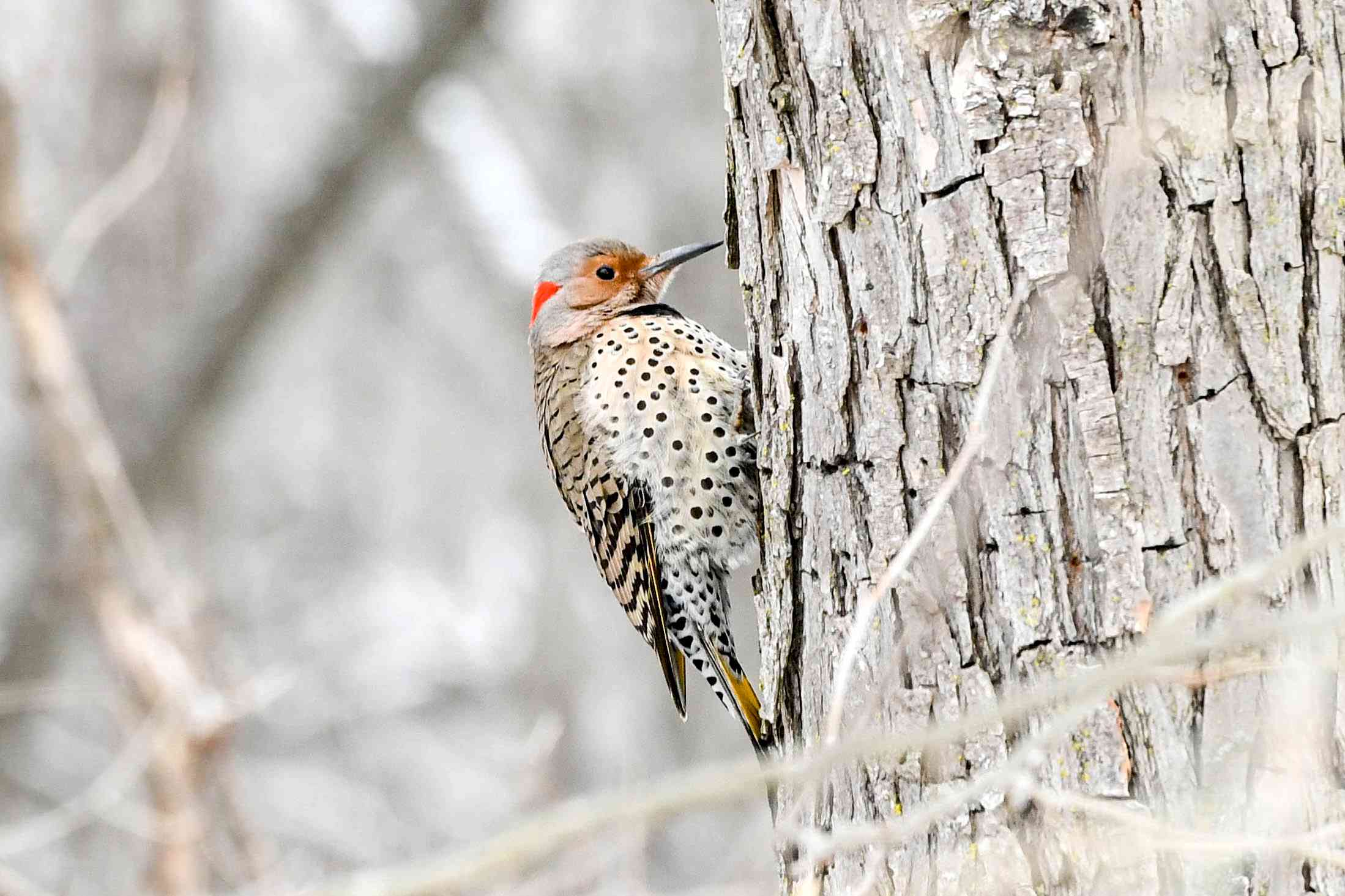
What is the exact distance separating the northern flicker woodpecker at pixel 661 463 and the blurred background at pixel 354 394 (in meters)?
1.47

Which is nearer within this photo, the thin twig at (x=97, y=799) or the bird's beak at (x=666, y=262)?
the thin twig at (x=97, y=799)

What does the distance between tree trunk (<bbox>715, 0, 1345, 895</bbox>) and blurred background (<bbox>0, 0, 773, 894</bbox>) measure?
3267mm

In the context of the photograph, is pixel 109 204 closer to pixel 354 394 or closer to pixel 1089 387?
pixel 1089 387

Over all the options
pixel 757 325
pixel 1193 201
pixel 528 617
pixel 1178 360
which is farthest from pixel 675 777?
pixel 528 617

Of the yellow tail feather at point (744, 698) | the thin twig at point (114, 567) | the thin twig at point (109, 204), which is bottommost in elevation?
the yellow tail feather at point (744, 698)

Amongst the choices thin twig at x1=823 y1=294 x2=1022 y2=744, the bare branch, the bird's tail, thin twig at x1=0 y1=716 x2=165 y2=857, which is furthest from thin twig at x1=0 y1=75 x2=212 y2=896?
thin twig at x1=823 y1=294 x2=1022 y2=744

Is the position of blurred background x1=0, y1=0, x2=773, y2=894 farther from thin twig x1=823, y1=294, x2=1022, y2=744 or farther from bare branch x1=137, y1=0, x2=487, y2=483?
thin twig x1=823, y1=294, x2=1022, y2=744

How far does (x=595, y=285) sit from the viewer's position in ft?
15.3

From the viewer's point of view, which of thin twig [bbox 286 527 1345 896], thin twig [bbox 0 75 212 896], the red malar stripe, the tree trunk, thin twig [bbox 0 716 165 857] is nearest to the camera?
thin twig [bbox 286 527 1345 896]

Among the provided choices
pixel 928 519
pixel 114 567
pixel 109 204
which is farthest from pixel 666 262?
pixel 928 519

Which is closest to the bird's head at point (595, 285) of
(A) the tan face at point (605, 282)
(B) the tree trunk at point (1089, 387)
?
(A) the tan face at point (605, 282)

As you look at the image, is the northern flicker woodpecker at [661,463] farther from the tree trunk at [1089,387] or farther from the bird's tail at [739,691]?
the tree trunk at [1089,387]

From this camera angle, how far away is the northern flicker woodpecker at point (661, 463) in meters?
4.06

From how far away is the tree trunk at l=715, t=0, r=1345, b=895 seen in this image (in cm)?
211
